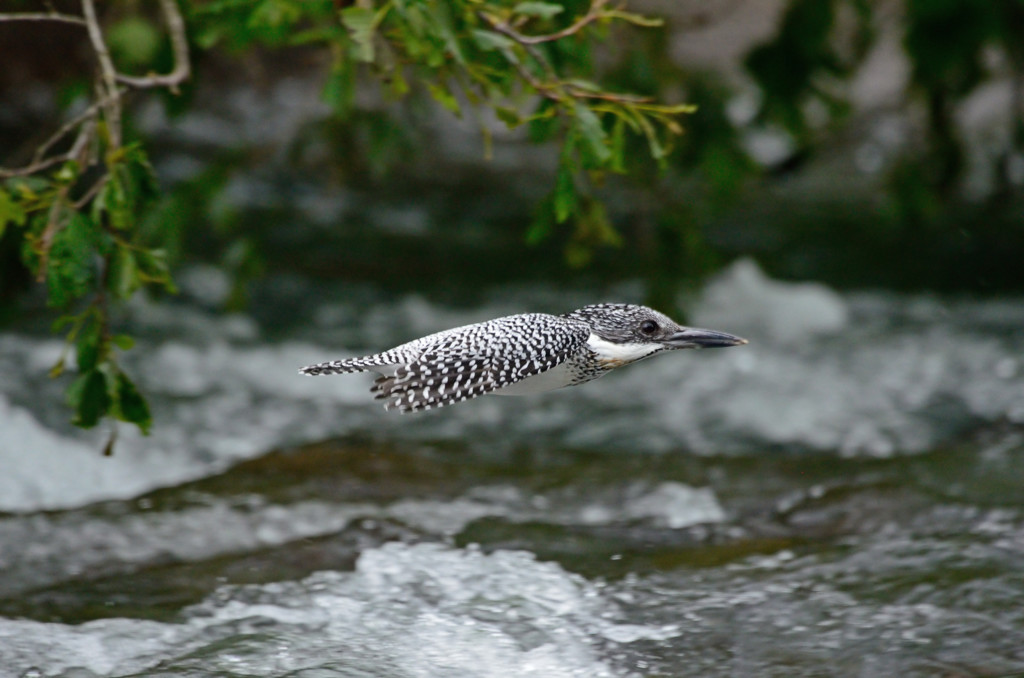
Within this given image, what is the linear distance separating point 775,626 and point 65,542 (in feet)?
8.77

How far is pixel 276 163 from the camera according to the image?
1088 cm

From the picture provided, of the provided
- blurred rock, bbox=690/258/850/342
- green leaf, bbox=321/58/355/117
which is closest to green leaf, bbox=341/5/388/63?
green leaf, bbox=321/58/355/117

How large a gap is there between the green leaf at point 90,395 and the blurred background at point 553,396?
633 mm

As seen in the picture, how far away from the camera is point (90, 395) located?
12.9 feet

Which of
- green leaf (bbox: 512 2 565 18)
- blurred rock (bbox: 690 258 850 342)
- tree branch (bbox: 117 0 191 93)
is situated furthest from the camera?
blurred rock (bbox: 690 258 850 342)

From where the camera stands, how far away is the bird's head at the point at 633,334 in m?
4.06

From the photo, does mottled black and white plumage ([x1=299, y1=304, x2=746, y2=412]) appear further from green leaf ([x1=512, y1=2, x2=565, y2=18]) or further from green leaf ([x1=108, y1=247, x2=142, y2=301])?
green leaf ([x1=512, y1=2, x2=565, y2=18])

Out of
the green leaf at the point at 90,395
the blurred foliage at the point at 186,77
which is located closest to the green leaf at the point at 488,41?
the blurred foliage at the point at 186,77

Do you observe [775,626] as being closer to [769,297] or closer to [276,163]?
[769,297]

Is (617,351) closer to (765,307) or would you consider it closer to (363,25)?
(363,25)

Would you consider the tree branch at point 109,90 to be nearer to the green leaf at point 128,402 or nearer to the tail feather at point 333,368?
the green leaf at point 128,402

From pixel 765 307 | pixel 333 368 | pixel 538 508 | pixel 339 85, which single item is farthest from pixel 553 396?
pixel 333 368

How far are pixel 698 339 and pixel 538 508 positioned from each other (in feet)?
5.65

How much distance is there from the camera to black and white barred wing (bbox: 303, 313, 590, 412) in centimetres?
347
